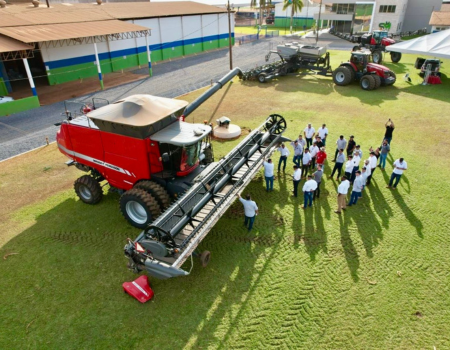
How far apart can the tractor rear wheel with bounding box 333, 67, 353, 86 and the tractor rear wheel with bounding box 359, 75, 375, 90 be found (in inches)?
36.9

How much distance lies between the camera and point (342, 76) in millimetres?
22547

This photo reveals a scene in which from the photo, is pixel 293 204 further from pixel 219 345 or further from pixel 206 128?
pixel 219 345

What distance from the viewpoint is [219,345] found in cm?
616

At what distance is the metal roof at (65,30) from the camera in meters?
19.1

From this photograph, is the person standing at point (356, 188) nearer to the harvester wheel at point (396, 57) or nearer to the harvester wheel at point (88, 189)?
the harvester wheel at point (88, 189)

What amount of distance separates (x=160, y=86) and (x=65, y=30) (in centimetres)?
713

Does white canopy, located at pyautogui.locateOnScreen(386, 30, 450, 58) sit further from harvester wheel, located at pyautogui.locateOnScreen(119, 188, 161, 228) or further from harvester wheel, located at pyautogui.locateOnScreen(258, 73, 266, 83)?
harvester wheel, located at pyautogui.locateOnScreen(119, 188, 161, 228)

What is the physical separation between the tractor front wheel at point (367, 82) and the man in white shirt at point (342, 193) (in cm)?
1430

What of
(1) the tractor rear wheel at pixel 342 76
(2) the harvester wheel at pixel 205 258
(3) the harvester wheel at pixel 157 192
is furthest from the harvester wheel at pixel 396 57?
(2) the harvester wheel at pixel 205 258

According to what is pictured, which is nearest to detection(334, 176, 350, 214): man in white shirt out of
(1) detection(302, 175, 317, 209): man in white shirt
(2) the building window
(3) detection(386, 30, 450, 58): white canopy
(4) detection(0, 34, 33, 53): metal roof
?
(1) detection(302, 175, 317, 209): man in white shirt

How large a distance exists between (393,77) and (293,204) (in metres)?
16.4

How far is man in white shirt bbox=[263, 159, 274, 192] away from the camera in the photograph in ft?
33.8

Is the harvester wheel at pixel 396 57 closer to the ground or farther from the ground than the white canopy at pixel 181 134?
closer to the ground

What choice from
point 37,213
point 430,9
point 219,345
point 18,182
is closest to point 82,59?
point 18,182
